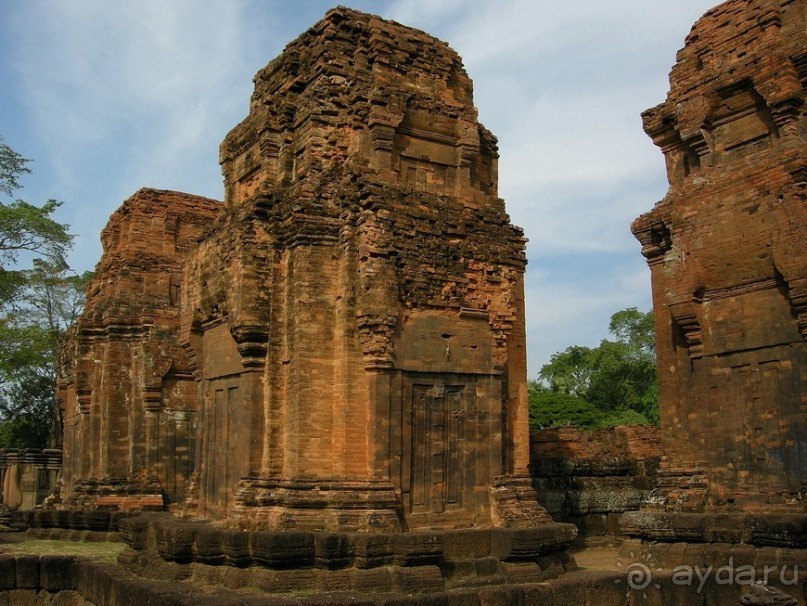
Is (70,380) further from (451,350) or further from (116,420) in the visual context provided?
(451,350)

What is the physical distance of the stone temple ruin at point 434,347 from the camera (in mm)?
10117

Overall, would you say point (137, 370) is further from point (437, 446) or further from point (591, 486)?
point (437, 446)

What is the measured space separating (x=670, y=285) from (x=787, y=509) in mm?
3894

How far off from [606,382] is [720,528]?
36308mm

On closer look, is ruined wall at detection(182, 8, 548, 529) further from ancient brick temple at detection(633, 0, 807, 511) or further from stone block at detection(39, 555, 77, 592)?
ancient brick temple at detection(633, 0, 807, 511)

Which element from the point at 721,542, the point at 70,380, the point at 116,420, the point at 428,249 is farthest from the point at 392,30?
the point at 70,380

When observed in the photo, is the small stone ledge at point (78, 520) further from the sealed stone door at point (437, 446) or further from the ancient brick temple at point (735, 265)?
the ancient brick temple at point (735, 265)

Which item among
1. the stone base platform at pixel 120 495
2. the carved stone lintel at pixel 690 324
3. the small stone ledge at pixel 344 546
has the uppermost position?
the carved stone lintel at pixel 690 324

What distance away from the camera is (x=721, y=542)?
11906 millimetres

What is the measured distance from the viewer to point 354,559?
374 inches

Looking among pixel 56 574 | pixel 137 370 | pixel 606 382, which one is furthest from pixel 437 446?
pixel 606 382

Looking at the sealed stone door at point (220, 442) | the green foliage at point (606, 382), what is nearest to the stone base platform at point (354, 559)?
the sealed stone door at point (220, 442)

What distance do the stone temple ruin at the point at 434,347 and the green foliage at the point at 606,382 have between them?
26.8 meters

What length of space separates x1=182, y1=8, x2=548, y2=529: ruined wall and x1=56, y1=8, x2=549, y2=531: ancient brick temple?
0.08 ft
